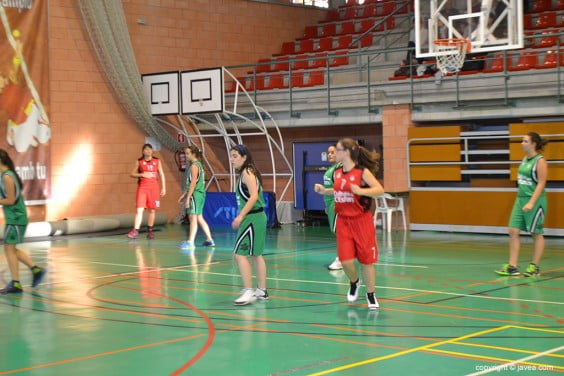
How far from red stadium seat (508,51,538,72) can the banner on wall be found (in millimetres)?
10784

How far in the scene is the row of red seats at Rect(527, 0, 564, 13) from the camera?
2138 cm

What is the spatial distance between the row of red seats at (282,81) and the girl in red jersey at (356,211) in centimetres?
1268

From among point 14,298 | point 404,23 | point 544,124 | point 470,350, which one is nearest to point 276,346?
point 470,350

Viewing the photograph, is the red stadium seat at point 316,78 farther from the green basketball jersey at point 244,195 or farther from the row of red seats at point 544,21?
the green basketball jersey at point 244,195

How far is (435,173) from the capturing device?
18.6 meters

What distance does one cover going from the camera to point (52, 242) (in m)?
18.0

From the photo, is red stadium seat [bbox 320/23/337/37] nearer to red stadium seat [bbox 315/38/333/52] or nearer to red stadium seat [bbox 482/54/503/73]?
red stadium seat [bbox 315/38/333/52]

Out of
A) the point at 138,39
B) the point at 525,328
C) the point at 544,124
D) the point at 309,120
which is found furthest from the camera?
the point at 138,39

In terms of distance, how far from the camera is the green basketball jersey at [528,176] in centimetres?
1108

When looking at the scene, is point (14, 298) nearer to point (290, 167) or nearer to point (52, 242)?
point (52, 242)

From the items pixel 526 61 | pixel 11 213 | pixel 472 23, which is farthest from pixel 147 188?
pixel 526 61

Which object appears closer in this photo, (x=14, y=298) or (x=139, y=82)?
(x=14, y=298)

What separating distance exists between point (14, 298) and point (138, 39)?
12.9 metres

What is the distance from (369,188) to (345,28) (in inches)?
671
